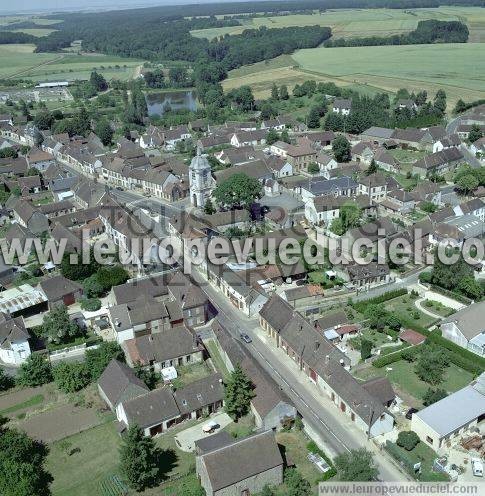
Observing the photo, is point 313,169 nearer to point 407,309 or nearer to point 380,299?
point 380,299

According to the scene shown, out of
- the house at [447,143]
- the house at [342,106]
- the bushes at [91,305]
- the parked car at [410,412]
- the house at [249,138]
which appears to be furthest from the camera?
the house at [342,106]

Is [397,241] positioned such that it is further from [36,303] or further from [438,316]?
[36,303]

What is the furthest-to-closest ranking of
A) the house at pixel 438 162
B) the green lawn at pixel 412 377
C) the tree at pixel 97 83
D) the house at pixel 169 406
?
the tree at pixel 97 83
the house at pixel 438 162
the green lawn at pixel 412 377
the house at pixel 169 406

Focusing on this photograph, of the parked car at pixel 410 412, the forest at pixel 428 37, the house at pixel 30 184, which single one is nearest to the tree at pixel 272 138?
the house at pixel 30 184

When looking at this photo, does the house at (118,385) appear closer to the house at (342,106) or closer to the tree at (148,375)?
the tree at (148,375)

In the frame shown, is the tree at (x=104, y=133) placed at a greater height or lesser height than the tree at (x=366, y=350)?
greater

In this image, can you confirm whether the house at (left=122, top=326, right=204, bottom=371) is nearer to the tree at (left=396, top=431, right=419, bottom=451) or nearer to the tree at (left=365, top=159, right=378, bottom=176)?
the tree at (left=396, top=431, right=419, bottom=451)
